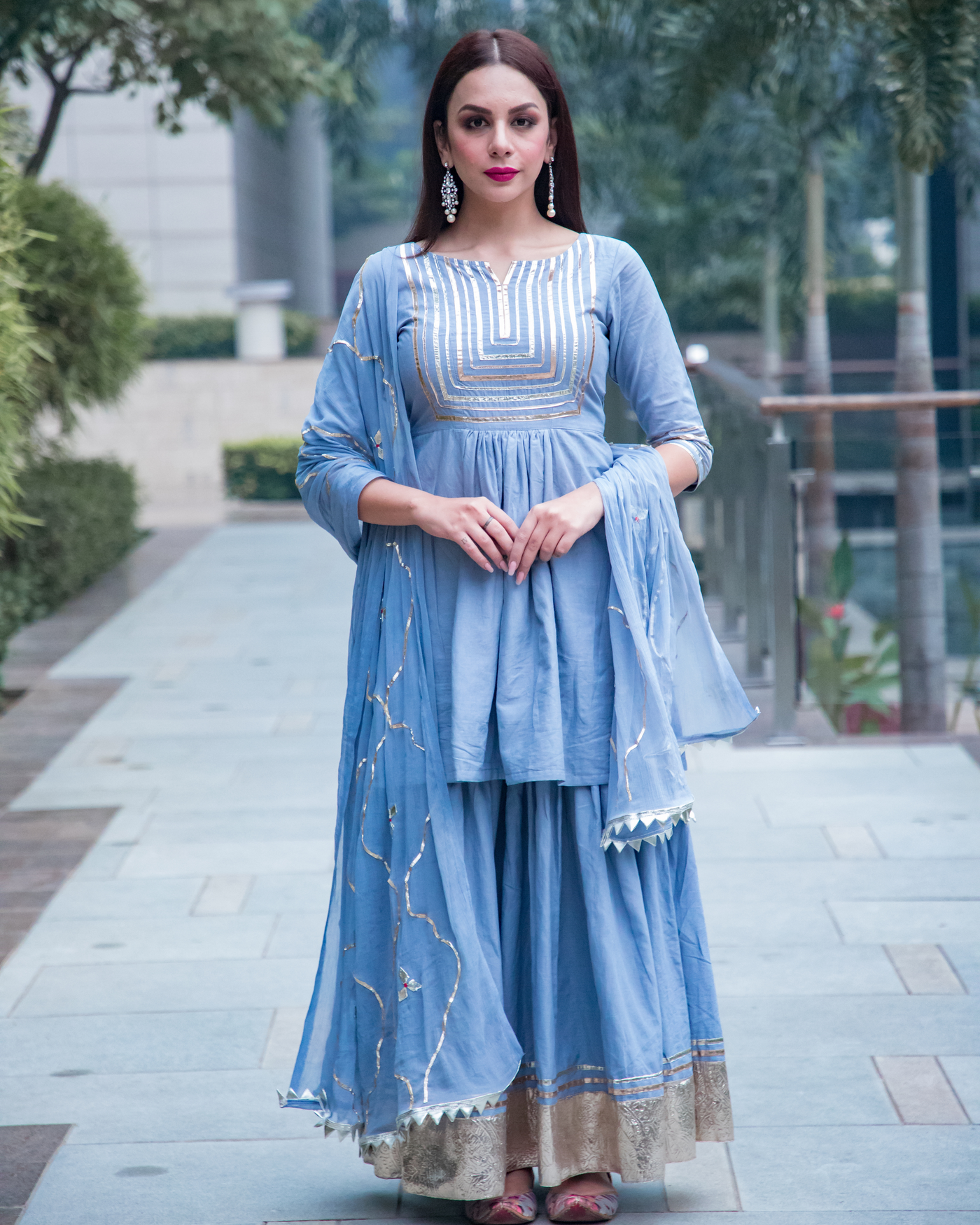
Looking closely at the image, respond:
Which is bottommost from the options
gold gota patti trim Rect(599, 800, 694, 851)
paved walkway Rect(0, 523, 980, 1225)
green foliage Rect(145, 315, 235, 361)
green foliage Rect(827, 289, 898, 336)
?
paved walkway Rect(0, 523, 980, 1225)

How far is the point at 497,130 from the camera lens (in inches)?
89.7

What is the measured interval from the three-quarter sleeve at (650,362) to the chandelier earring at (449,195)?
0.85 feet

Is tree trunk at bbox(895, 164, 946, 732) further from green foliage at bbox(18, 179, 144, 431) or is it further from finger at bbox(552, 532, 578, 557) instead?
green foliage at bbox(18, 179, 144, 431)

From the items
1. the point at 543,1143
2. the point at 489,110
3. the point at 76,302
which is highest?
the point at 76,302

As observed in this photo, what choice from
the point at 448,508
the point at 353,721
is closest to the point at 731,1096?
the point at 353,721

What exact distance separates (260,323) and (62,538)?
934 cm

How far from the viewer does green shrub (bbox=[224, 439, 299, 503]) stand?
1606 cm

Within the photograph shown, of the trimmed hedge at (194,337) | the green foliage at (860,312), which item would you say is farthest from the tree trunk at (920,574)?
the green foliage at (860,312)

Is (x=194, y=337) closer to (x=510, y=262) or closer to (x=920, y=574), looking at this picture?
(x=920, y=574)

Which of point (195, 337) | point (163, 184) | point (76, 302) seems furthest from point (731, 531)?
point (163, 184)

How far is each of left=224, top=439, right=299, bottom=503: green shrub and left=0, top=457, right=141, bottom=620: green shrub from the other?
4.16 metres

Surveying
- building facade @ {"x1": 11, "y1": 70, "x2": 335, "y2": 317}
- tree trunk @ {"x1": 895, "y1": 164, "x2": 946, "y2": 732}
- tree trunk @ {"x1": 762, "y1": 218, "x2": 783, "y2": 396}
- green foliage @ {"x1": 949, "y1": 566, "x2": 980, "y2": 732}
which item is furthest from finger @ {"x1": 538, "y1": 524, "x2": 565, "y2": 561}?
building facade @ {"x1": 11, "y1": 70, "x2": 335, "y2": 317}

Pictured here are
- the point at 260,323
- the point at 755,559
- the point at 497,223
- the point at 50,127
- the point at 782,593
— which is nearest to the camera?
the point at 497,223

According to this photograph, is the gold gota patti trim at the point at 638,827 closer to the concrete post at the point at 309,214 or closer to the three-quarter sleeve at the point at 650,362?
the three-quarter sleeve at the point at 650,362
